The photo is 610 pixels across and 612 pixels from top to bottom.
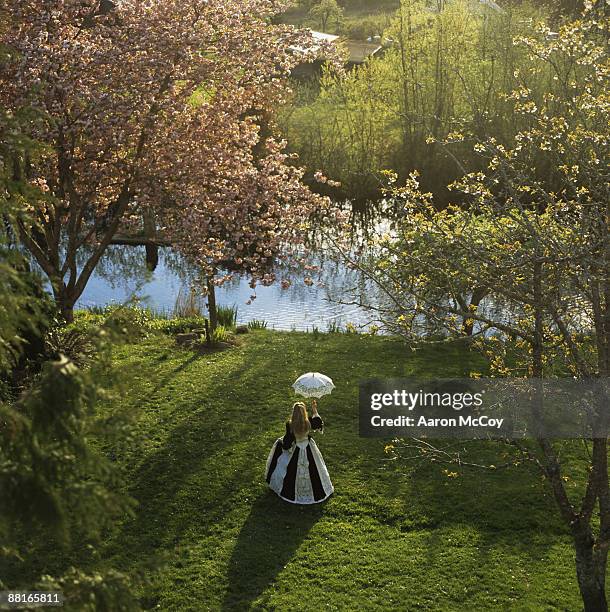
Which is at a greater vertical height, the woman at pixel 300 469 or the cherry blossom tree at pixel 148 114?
the cherry blossom tree at pixel 148 114

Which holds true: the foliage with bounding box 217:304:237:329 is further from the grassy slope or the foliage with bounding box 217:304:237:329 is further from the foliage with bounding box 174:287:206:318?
the grassy slope

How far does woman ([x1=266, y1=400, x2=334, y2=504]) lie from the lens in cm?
1249

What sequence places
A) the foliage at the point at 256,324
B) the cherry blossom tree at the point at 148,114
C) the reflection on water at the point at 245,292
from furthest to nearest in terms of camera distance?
the reflection on water at the point at 245,292 < the foliage at the point at 256,324 < the cherry blossom tree at the point at 148,114

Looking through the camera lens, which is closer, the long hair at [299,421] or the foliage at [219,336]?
the long hair at [299,421]

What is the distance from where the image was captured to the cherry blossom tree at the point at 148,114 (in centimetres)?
1493

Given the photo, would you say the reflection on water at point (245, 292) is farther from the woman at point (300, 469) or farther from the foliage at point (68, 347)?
the woman at point (300, 469)

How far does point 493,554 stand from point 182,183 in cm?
Result: 924

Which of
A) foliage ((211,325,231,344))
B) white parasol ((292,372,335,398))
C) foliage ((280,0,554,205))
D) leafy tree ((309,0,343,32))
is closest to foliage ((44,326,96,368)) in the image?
foliage ((211,325,231,344))

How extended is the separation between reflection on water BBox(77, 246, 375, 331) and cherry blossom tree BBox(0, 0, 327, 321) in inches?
205

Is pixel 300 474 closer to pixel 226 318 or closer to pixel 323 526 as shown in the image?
pixel 323 526

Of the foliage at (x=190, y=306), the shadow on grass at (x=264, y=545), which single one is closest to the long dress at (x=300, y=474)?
the shadow on grass at (x=264, y=545)

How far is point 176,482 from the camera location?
43.0ft

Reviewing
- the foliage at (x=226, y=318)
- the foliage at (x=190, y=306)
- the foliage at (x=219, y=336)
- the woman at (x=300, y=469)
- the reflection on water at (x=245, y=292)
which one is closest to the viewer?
the woman at (x=300, y=469)

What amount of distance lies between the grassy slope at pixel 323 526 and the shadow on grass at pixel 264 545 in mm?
24
